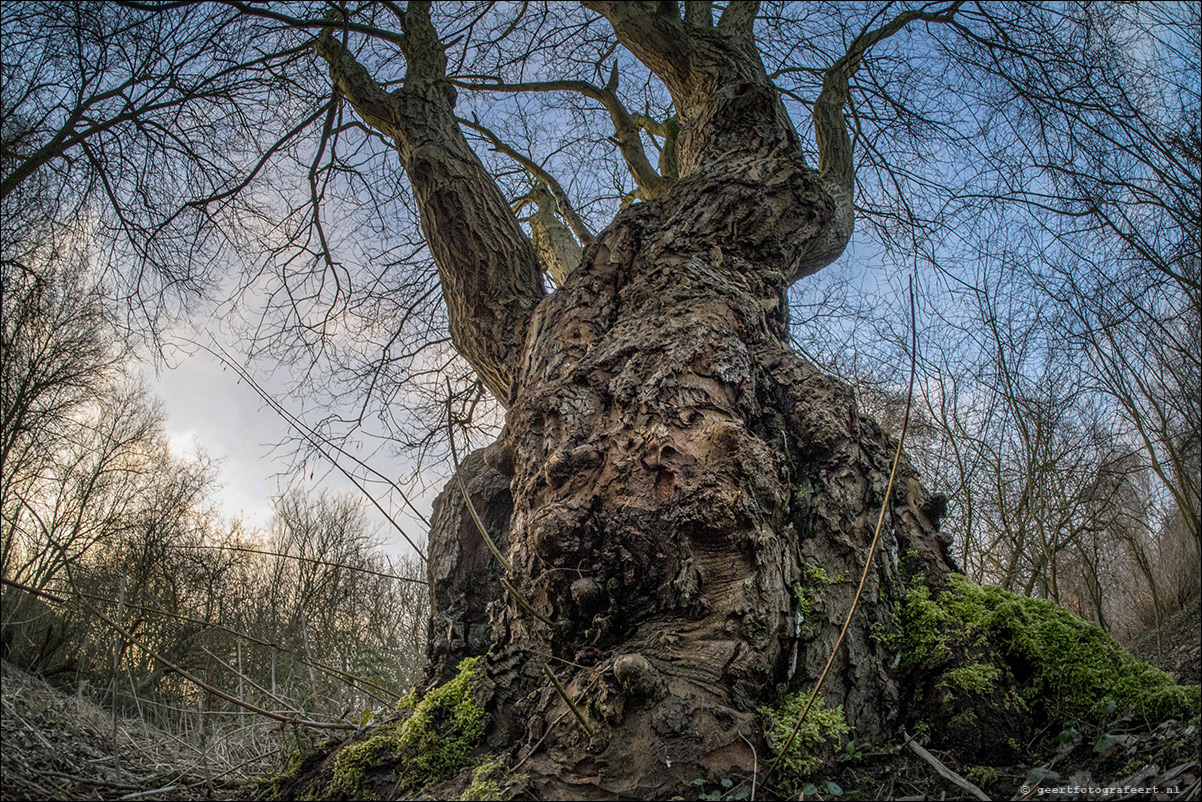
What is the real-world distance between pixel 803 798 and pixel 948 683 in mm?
622

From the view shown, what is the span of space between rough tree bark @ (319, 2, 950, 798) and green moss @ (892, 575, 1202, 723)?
13 cm

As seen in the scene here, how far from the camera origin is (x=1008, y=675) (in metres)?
1.78

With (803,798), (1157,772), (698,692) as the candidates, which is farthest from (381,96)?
(1157,772)

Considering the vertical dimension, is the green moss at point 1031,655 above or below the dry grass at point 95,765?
above

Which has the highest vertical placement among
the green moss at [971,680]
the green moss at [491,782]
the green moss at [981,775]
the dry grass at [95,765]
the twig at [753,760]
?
the green moss at [971,680]

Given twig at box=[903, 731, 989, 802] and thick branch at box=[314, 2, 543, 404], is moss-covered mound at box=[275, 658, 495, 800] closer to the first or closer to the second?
twig at box=[903, 731, 989, 802]

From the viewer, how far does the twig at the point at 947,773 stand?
1.39m

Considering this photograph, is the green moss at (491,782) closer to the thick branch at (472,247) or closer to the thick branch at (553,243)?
the thick branch at (472,247)

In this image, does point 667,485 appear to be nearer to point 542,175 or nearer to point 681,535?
point 681,535

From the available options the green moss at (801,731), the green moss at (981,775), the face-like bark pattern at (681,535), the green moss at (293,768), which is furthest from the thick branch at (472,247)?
the green moss at (981,775)

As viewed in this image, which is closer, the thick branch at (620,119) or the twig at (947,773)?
the twig at (947,773)

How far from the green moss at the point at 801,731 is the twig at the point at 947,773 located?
0.59 ft

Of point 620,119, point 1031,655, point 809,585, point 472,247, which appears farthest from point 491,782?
point 620,119

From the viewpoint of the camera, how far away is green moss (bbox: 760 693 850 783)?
1518mm
